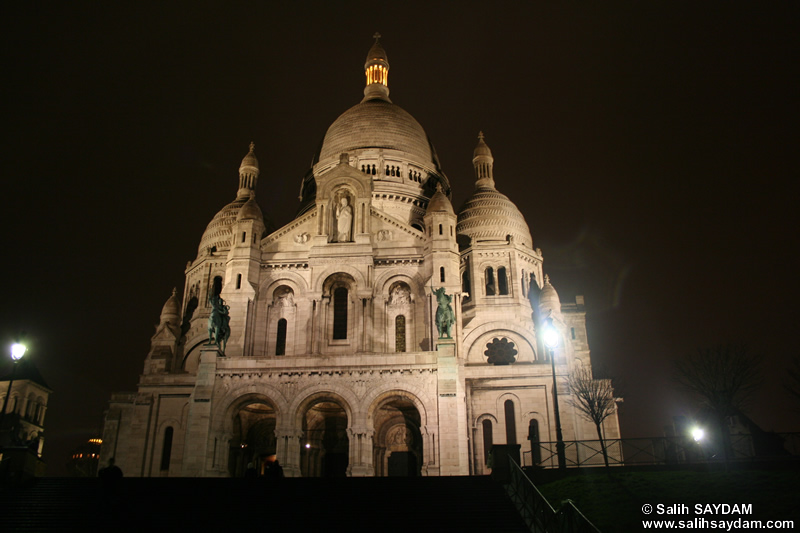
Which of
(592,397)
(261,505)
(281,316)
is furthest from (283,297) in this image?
(261,505)

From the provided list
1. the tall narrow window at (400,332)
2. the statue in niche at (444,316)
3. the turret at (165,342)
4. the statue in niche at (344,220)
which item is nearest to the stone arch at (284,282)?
the statue in niche at (344,220)

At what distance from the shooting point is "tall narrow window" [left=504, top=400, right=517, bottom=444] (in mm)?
42281

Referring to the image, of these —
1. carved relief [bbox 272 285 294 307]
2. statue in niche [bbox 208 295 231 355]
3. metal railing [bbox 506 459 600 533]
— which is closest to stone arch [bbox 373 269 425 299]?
carved relief [bbox 272 285 294 307]

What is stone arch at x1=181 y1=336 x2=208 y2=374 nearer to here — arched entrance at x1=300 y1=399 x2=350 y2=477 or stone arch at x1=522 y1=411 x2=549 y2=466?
arched entrance at x1=300 y1=399 x2=350 y2=477

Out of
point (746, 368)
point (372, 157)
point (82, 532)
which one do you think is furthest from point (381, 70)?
point (82, 532)

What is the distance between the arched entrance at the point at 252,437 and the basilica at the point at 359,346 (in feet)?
0.37

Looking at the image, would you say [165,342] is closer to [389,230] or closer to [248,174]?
[248,174]

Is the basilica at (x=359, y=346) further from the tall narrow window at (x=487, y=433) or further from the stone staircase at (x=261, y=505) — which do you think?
the stone staircase at (x=261, y=505)

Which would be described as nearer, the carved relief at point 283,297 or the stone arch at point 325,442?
the stone arch at point 325,442

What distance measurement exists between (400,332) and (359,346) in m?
3.03

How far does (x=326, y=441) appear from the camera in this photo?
3962 centimetres

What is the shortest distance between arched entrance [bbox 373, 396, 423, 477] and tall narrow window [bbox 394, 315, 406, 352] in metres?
4.08

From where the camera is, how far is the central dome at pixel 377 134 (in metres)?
58.8

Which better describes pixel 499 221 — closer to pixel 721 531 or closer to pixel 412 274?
pixel 412 274
